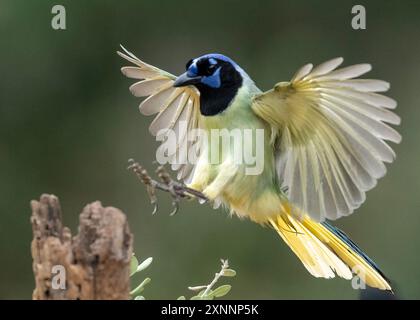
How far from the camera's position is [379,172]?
230 centimetres

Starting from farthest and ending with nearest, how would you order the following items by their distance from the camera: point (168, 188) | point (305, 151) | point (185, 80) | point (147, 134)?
point (147, 134), point (185, 80), point (305, 151), point (168, 188)

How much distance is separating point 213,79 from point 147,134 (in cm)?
240

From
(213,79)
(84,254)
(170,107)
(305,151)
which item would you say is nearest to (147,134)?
(170,107)

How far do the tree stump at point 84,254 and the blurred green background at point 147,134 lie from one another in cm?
277

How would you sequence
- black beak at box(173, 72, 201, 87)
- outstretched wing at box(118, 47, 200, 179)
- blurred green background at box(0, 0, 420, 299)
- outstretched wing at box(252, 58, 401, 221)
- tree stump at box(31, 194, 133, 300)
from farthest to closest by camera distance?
blurred green background at box(0, 0, 420, 299) < outstretched wing at box(118, 47, 200, 179) < black beak at box(173, 72, 201, 87) < outstretched wing at box(252, 58, 401, 221) < tree stump at box(31, 194, 133, 300)

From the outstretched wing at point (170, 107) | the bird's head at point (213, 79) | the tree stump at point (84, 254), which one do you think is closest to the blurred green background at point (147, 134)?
the outstretched wing at point (170, 107)

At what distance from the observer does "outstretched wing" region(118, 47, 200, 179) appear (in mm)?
2795

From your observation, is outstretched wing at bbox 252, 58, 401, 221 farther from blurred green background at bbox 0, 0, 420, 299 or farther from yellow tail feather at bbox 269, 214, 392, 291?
blurred green background at bbox 0, 0, 420, 299

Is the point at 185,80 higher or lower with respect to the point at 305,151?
higher

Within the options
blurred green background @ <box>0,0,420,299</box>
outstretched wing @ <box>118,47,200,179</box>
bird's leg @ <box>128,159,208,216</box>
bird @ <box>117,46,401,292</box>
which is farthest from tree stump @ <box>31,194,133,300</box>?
blurred green background @ <box>0,0,420,299</box>

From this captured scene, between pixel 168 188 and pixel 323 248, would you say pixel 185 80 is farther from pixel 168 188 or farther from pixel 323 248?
pixel 323 248

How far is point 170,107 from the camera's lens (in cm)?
285

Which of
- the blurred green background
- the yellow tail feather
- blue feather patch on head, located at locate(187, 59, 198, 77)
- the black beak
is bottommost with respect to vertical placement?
the yellow tail feather

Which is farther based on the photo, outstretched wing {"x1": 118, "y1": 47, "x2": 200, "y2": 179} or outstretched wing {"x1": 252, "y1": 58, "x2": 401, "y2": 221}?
outstretched wing {"x1": 118, "y1": 47, "x2": 200, "y2": 179}
